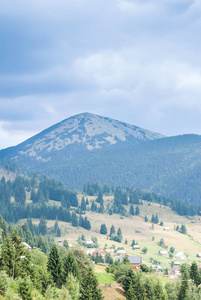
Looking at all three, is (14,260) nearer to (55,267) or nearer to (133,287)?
(55,267)

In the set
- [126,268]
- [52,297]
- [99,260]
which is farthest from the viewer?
[99,260]

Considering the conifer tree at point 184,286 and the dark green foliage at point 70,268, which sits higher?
the dark green foliage at point 70,268

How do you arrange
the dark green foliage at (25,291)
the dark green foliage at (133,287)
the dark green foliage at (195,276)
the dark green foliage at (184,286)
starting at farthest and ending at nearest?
the dark green foliage at (195,276) → the dark green foliage at (184,286) → the dark green foliage at (133,287) → the dark green foliage at (25,291)

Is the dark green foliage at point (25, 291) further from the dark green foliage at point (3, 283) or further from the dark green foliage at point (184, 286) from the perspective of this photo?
the dark green foliage at point (184, 286)

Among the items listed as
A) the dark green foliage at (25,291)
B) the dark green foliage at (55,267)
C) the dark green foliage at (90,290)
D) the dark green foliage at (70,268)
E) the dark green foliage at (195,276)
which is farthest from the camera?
the dark green foliage at (195,276)

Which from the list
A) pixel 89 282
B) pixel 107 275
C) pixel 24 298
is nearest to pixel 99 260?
pixel 107 275

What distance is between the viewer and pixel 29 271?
310 ft

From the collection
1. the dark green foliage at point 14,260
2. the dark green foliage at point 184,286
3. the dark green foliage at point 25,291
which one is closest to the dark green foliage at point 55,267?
the dark green foliage at point 14,260

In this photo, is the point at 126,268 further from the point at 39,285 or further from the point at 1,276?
the point at 1,276

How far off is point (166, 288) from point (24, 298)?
5299 cm

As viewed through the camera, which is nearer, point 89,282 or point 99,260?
point 89,282

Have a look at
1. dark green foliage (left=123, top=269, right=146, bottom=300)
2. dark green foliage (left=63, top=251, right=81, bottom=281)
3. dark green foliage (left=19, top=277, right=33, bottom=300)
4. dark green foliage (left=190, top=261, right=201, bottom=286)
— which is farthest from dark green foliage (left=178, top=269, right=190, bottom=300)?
dark green foliage (left=19, top=277, right=33, bottom=300)

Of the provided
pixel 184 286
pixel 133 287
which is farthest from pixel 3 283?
pixel 184 286

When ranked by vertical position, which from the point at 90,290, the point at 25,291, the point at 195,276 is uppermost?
the point at 25,291
